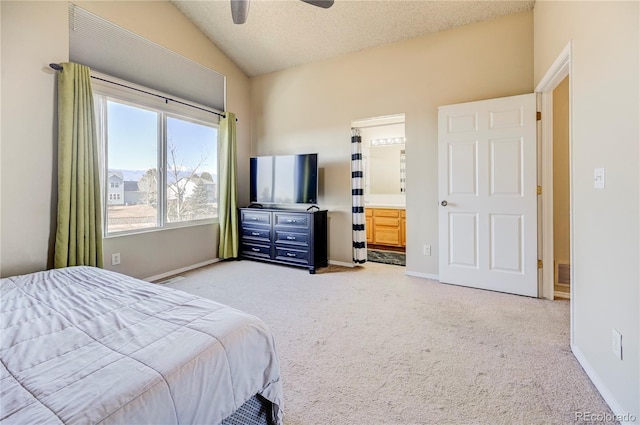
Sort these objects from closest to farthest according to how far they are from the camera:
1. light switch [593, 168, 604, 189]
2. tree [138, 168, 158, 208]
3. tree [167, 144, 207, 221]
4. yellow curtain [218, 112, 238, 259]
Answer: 1. light switch [593, 168, 604, 189]
2. tree [138, 168, 158, 208]
3. tree [167, 144, 207, 221]
4. yellow curtain [218, 112, 238, 259]

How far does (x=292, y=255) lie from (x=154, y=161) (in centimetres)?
206

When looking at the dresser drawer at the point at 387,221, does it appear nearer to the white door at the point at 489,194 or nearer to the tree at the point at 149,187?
the white door at the point at 489,194

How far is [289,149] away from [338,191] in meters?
1.04

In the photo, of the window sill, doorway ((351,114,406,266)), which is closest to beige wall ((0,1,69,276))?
the window sill

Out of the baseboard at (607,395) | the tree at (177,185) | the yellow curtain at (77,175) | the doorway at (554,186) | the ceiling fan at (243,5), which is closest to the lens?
the baseboard at (607,395)

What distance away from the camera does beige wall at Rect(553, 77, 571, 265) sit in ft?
9.57

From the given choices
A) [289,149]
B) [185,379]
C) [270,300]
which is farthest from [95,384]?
[289,149]

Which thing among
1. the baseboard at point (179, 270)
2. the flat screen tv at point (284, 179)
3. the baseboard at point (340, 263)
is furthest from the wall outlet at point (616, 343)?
the baseboard at point (179, 270)

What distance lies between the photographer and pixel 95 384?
84 centimetres

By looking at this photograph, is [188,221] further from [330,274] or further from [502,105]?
[502,105]

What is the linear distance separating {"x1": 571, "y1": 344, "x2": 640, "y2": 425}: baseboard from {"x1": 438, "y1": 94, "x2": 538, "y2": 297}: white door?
1.26 metres

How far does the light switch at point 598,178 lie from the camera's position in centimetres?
156

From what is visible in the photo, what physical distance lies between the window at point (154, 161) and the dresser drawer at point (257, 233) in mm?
537

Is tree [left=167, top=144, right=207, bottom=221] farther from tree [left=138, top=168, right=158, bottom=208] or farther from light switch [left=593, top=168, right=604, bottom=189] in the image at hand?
light switch [left=593, top=168, right=604, bottom=189]
